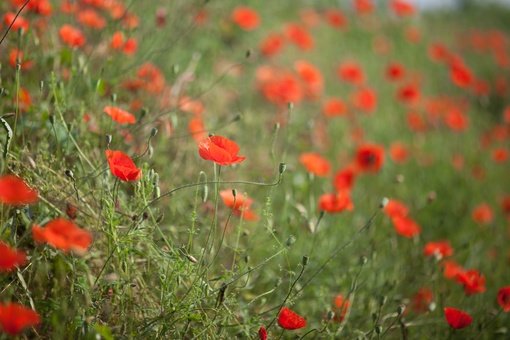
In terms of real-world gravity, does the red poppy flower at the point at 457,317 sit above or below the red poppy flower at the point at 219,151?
below

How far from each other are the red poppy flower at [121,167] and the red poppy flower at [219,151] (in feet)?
0.60

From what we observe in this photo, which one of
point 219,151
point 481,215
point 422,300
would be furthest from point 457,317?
point 481,215

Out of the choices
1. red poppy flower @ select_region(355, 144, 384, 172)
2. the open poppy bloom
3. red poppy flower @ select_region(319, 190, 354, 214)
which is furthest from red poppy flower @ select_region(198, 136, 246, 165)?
red poppy flower @ select_region(355, 144, 384, 172)

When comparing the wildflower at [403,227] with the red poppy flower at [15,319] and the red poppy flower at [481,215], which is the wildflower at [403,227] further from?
the red poppy flower at [15,319]

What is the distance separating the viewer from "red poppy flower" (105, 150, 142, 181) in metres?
1.44

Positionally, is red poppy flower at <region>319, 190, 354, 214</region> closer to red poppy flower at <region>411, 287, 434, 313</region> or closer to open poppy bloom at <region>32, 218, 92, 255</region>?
red poppy flower at <region>411, 287, 434, 313</region>

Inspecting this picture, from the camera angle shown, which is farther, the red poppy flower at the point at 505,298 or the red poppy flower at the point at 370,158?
the red poppy flower at the point at 370,158

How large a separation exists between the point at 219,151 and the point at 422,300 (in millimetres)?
1269

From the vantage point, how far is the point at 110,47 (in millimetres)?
2395

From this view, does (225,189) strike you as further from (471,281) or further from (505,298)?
(505,298)

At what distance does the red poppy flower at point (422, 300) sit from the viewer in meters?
2.27

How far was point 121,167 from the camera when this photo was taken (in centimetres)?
145

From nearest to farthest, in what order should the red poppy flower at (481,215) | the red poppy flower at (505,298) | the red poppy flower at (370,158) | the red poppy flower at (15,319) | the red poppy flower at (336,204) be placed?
the red poppy flower at (15,319)
the red poppy flower at (505,298)
the red poppy flower at (336,204)
the red poppy flower at (370,158)
the red poppy flower at (481,215)

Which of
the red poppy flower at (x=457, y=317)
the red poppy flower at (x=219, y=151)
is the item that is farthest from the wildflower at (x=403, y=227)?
the red poppy flower at (x=219, y=151)
